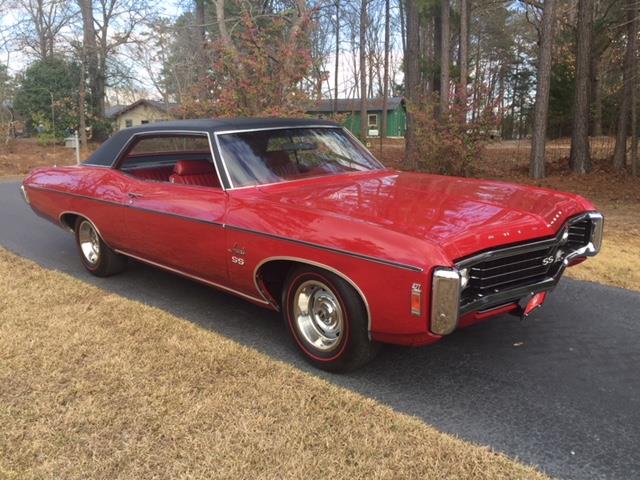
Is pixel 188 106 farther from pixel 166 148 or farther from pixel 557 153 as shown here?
pixel 557 153

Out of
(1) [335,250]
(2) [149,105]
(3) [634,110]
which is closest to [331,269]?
(1) [335,250]

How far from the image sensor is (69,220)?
5.81 m

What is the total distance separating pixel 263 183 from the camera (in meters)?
4.09

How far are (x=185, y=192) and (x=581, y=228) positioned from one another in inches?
111

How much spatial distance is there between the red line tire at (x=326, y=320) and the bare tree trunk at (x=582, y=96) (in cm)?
1203

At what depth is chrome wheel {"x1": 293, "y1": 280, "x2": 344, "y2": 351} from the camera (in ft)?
11.1

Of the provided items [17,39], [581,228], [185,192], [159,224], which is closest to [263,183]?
[185,192]

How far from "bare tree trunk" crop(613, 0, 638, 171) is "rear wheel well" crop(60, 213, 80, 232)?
11.0 m

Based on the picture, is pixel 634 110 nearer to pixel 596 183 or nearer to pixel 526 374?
pixel 596 183

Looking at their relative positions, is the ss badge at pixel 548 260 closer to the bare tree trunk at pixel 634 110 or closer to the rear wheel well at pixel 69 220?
the rear wheel well at pixel 69 220

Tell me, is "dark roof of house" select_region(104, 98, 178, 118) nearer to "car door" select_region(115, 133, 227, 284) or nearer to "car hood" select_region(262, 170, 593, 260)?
"car door" select_region(115, 133, 227, 284)

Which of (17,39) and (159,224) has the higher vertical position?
(17,39)

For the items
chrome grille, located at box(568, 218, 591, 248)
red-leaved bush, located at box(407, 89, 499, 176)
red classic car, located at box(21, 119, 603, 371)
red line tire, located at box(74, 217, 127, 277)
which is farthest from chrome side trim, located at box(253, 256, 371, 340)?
red-leaved bush, located at box(407, 89, 499, 176)

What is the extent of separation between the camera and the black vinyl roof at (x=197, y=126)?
14.4 ft
